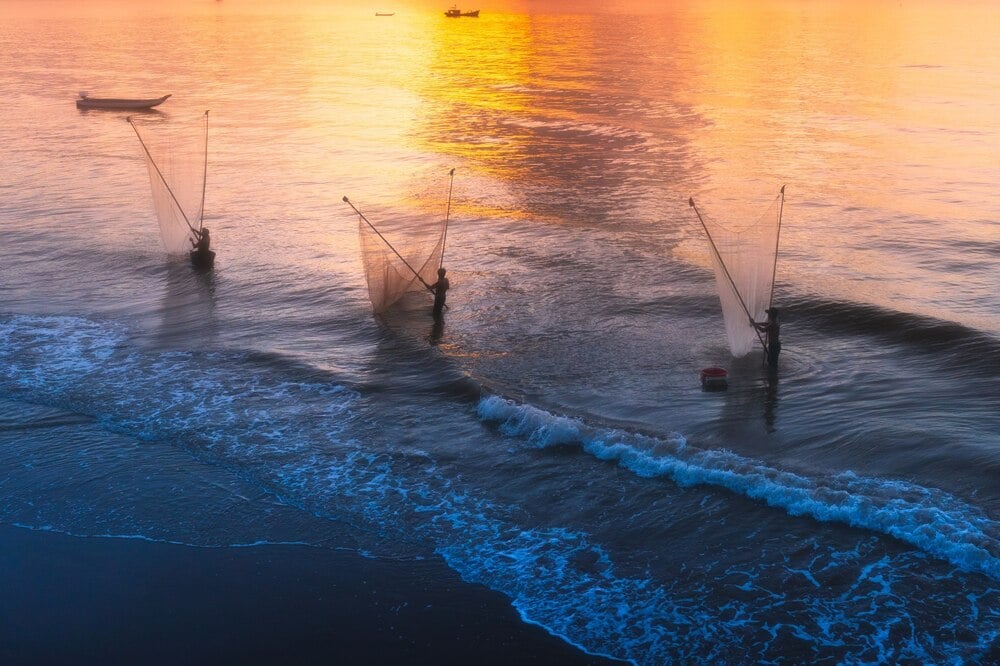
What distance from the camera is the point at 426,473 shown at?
14.1m

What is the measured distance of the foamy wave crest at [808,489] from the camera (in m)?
11.8

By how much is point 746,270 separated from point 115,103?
161ft

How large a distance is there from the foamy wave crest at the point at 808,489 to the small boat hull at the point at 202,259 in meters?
11.4

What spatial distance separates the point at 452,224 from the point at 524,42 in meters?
82.2

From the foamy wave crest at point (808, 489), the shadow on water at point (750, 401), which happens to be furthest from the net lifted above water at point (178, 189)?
the shadow on water at point (750, 401)

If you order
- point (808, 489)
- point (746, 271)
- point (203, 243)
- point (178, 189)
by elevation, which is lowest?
point (808, 489)

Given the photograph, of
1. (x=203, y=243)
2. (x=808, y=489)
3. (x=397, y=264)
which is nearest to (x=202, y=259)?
(x=203, y=243)

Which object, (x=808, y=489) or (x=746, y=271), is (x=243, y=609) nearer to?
(x=808, y=489)

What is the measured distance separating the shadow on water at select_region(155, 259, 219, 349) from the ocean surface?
0.35 feet

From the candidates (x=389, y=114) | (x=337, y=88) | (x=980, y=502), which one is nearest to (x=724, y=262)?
(x=980, y=502)

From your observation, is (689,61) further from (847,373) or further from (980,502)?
(980,502)

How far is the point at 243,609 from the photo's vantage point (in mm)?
10773

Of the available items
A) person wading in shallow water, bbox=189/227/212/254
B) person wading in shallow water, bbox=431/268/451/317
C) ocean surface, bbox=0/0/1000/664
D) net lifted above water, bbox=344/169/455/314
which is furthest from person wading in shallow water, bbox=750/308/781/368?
person wading in shallow water, bbox=189/227/212/254

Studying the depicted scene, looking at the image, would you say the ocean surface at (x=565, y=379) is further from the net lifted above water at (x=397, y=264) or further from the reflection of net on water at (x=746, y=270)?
the reflection of net on water at (x=746, y=270)
